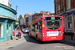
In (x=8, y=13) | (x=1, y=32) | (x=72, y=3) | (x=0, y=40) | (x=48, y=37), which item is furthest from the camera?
(x=72, y=3)

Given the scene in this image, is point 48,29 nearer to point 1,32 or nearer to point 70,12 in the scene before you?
point 1,32

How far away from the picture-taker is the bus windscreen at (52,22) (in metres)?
9.79

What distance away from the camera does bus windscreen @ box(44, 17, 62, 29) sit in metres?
9.79

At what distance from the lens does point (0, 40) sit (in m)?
11.8

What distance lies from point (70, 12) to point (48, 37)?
11.0 m

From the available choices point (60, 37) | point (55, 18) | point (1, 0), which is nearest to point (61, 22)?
point (55, 18)

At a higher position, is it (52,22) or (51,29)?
(52,22)

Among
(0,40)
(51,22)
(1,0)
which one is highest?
(1,0)

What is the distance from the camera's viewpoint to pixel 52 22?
9.90 metres

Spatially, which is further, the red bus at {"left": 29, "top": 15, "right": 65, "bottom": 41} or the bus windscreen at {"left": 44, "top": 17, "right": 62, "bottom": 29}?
the bus windscreen at {"left": 44, "top": 17, "right": 62, "bottom": 29}

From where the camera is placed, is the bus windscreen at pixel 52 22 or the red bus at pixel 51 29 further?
the bus windscreen at pixel 52 22

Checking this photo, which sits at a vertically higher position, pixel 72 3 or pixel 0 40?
pixel 72 3

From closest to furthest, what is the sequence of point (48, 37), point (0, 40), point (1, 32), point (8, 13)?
point (48, 37), point (0, 40), point (1, 32), point (8, 13)

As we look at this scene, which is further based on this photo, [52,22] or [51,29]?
[52,22]
